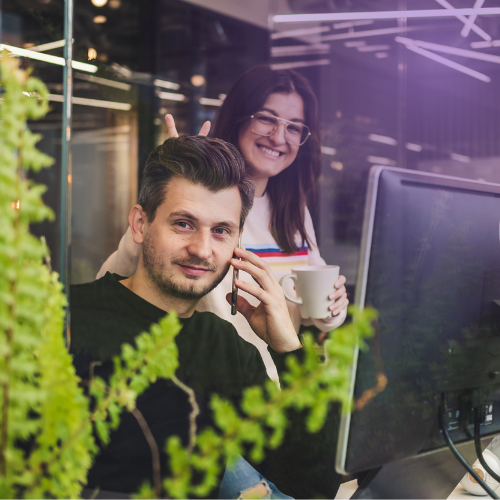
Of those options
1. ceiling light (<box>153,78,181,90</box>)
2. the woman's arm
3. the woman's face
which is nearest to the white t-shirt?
the woman's arm

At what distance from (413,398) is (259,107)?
46.1 inches

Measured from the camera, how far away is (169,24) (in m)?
2.68

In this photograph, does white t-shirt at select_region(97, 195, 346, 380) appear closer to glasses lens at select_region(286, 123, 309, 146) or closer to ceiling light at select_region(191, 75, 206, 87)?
glasses lens at select_region(286, 123, 309, 146)

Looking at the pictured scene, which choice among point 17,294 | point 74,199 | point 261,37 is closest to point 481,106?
point 261,37

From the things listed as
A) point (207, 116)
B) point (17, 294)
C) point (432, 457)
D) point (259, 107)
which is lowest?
point (432, 457)

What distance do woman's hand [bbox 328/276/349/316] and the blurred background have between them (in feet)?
3.33

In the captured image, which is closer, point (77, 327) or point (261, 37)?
point (77, 327)

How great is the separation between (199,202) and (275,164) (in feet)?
1.50

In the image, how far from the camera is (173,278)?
1.29 metres

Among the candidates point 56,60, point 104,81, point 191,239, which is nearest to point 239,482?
point 191,239

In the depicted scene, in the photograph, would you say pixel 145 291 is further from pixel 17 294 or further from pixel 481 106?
pixel 481 106

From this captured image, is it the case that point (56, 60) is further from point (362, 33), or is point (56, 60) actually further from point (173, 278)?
point (362, 33)

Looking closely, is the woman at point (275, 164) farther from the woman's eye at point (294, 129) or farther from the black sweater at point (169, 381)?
the black sweater at point (169, 381)

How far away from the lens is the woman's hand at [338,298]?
4.67 feet
